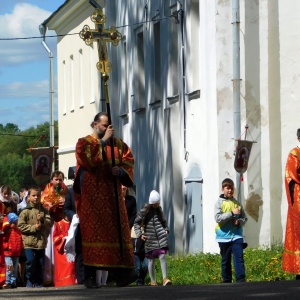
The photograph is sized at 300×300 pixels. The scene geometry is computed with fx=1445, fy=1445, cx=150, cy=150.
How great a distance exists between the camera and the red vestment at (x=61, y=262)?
21.6 m

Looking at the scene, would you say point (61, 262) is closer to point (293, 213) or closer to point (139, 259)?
point (139, 259)

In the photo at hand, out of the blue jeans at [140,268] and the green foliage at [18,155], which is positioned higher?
the green foliage at [18,155]

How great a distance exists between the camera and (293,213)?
699 inches

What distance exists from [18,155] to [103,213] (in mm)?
117878

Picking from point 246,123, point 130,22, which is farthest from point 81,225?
point 130,22

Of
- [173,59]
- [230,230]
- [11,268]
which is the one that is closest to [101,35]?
[230,230]

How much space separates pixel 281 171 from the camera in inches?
1035

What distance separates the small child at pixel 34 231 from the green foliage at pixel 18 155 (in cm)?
9397

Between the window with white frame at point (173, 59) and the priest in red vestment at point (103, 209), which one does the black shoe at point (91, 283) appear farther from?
the window with white frame at point (173, 59)

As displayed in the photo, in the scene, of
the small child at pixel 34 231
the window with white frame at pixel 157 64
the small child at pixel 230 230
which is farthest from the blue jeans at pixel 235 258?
the window with white frame at pixel 157 64

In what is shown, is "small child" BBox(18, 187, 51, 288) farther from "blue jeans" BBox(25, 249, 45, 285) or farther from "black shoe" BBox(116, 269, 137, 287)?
"black shoe" BBox(116, 269, 137, 287)

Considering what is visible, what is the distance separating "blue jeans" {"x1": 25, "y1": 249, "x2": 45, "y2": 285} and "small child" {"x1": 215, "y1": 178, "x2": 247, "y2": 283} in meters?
3.63

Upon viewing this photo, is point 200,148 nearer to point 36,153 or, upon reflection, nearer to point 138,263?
point 36,153

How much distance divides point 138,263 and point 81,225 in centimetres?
526
